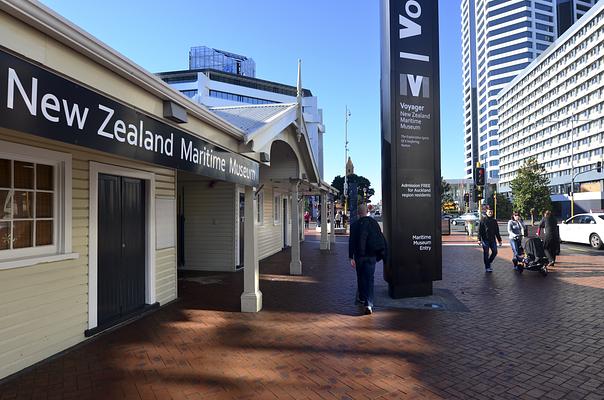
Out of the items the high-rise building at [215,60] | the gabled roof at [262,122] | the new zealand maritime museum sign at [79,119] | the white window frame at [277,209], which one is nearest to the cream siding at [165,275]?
the gabled roof at [262,122]

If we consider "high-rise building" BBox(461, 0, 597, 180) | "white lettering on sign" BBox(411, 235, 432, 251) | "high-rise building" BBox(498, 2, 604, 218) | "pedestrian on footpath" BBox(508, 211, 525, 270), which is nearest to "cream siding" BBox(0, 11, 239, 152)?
"white lettering on sign" BBox(411, 235, 432, 251)

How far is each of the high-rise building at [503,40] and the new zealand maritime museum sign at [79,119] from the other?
11082 centimetres

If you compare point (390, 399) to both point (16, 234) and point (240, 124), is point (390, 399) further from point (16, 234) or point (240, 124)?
point (240, 124)

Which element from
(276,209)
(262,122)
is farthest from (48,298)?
(276,209)

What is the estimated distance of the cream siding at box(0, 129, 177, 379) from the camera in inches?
165

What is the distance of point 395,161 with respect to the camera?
764 cm

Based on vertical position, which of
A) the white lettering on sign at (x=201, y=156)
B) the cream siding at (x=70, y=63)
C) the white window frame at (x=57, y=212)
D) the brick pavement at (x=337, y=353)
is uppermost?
the cream siding at (x=70, y=63)

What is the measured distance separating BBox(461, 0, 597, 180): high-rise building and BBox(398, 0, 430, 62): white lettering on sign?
106 meters

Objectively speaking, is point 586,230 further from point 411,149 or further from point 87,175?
point 87,175

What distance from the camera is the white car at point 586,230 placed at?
54.1 feet

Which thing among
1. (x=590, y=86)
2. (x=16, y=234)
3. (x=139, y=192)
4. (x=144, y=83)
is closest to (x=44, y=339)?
(x=16, y=234)

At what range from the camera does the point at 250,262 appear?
22.7ft

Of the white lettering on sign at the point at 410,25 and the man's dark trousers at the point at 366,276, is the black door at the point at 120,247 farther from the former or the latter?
the white lettering on sign at the point at 410,25

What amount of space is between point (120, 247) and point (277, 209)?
10.2 m
